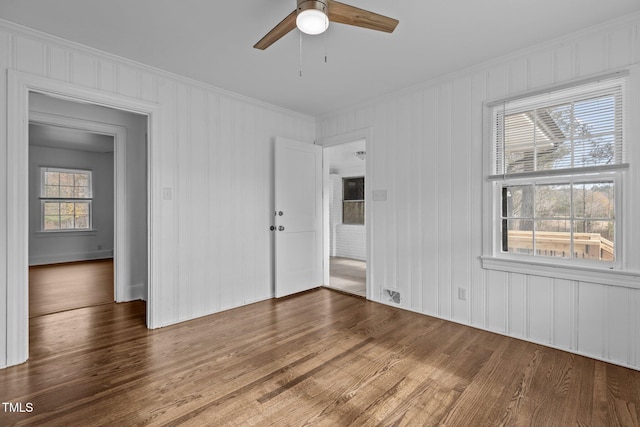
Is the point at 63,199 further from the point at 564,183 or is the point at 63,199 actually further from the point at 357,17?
the point at 564,183

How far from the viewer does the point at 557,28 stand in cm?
241

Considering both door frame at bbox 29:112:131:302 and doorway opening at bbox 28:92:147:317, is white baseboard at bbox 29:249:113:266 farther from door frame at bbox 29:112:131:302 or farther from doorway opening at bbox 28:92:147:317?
door frame at bbox 29:112:131:302

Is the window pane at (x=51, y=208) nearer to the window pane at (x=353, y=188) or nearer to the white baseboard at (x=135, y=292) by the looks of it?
the white baseboard at (x=135, y=292)

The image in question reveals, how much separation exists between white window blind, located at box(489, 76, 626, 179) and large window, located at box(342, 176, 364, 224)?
4.78 m

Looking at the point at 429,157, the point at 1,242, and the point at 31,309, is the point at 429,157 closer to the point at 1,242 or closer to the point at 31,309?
the point at 1,242

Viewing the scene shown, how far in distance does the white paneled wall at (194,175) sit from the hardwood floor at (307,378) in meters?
0.56

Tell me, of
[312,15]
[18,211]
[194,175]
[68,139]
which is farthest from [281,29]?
[68,139]

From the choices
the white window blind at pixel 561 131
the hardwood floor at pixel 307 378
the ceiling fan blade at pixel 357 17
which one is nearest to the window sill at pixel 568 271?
the hardwood floor at pixel 307 378

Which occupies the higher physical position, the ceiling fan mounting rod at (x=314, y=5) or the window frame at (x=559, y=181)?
the ceiling fan mounting rod at (x=314, y=5)

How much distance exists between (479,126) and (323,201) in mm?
2343

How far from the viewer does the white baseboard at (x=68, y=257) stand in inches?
261

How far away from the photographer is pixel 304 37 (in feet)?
8.27

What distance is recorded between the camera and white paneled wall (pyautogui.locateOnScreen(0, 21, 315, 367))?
8.57 feet

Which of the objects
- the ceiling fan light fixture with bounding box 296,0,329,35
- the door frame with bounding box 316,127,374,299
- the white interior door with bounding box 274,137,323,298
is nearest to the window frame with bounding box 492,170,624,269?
the door frame with bounding box 316,127,374,299
